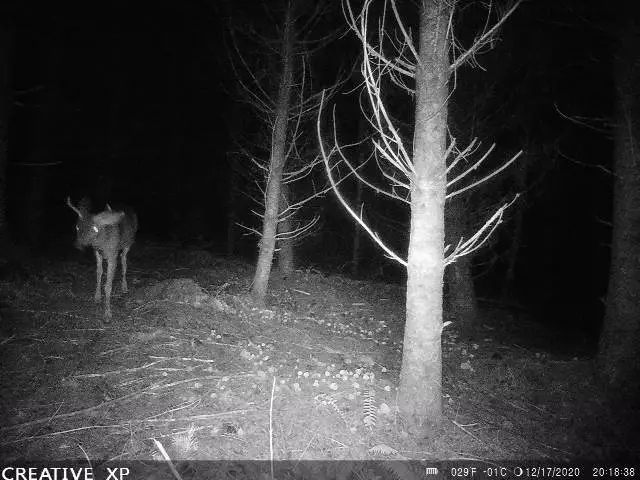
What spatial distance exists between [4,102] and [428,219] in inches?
477

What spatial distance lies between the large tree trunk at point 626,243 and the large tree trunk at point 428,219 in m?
3.80

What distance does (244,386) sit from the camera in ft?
17.0

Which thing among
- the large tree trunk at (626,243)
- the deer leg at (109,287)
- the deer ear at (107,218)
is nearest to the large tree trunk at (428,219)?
the large tree trunk at (626,243)

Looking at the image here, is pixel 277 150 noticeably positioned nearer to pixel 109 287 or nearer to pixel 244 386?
pixel 109 287

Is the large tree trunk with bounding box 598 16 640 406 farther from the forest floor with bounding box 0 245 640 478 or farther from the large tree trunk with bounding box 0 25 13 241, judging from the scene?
the large tree trunk with bounding box 0 25 13 241

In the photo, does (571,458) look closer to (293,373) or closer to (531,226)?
(293,373)

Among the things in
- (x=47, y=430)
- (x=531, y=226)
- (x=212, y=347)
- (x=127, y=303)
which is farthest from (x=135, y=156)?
(x=531, y=226)

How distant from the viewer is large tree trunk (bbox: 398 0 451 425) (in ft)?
14.7

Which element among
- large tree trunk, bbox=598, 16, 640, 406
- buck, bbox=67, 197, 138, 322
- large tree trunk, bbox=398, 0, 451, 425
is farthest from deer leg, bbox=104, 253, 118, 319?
large tree trunk, bbox=598, 16, 640, 406

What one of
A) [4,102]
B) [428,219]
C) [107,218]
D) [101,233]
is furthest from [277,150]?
[4,102]

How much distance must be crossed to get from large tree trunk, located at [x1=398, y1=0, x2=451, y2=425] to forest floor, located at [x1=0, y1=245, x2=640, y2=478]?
1.57 ft

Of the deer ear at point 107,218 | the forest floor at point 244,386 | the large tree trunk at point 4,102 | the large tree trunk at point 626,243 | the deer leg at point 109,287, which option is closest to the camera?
the forest floor at point 244,386

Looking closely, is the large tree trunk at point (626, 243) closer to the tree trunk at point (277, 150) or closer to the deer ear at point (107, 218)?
the tree trunk at point (277, 150)

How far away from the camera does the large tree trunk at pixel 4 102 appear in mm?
11000
